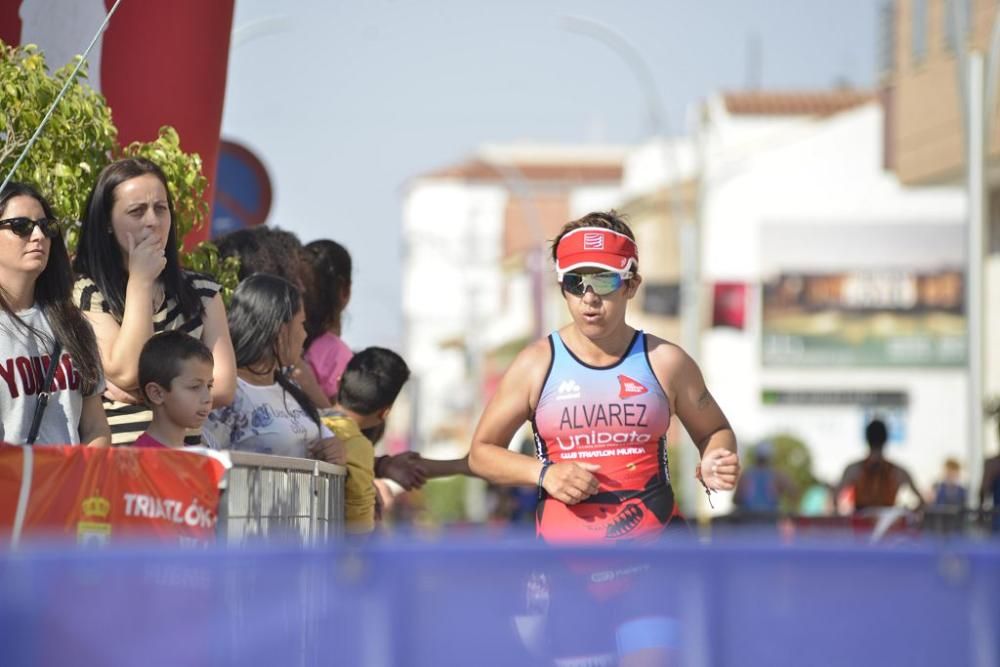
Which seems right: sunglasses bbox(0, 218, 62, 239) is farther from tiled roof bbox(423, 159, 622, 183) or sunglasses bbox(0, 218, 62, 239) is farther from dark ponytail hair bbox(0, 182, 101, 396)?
tiled roof bbox(423, 159, 622, 183)

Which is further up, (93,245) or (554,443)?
(93,245)

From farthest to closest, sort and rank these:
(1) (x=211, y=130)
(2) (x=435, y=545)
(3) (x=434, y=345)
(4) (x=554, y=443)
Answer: (3) (x=434, y=345), (1) (x=211, y=130), (4) (x=554, y=443), (2) (x=435, y=545)

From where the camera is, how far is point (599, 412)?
5.89 m

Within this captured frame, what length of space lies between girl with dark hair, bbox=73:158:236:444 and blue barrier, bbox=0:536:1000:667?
9.51 feet

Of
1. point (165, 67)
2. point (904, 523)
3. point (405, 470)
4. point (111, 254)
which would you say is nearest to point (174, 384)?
point (111, 254)

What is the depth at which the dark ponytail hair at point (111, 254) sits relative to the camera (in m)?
6.11

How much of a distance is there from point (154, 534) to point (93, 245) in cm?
201

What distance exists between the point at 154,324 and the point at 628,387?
150 cm

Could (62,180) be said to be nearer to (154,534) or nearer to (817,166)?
(154,534)

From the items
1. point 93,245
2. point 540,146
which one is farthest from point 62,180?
point 540,146

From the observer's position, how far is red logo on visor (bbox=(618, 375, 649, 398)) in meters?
5.92

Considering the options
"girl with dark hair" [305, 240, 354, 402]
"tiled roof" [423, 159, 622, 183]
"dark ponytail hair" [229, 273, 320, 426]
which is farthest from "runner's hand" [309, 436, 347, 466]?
"tiled roof" [423, 159, 622, 183]

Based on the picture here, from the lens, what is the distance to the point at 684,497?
3412 centimetres

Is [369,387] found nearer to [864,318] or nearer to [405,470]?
[405,470]
